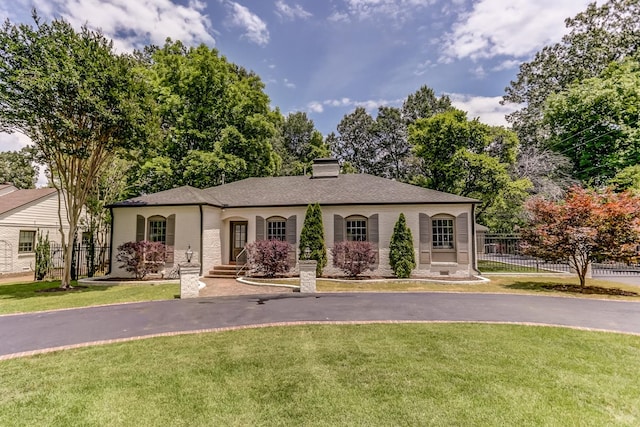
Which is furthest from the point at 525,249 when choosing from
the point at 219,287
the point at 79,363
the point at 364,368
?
the point at 79,363

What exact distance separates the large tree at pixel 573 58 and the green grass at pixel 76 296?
1208 inches

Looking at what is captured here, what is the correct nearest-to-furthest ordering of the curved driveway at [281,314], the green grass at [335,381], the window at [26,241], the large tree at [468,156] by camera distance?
1. the green grass at [335,381]
2. the curved driveway at [281,314]
3. the window at [26,241]
4. the large tree at [468,156]

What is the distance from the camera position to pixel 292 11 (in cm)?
1295

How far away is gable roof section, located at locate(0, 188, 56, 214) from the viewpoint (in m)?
18.0

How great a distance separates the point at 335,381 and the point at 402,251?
10.6m

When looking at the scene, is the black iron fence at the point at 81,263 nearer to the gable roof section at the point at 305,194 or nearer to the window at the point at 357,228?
the gable roof section at the point at 305,194

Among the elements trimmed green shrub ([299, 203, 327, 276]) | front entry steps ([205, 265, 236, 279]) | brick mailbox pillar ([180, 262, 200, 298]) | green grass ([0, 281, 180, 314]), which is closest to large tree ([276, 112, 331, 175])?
trimmed green shrub ([299, 203, 327, 276])

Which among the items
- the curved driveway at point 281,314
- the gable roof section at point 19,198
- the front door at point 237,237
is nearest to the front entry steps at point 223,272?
the front door at point 237,237

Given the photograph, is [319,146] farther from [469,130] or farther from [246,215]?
[246,215]

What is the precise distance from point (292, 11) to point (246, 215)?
30.7 ft

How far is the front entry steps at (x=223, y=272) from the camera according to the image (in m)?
14.9

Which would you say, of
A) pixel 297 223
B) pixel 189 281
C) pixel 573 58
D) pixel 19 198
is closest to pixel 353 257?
pixel 297 223

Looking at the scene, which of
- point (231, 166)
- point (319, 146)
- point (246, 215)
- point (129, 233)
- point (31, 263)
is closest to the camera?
point (129, 233)

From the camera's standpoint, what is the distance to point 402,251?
1441 centimetres
